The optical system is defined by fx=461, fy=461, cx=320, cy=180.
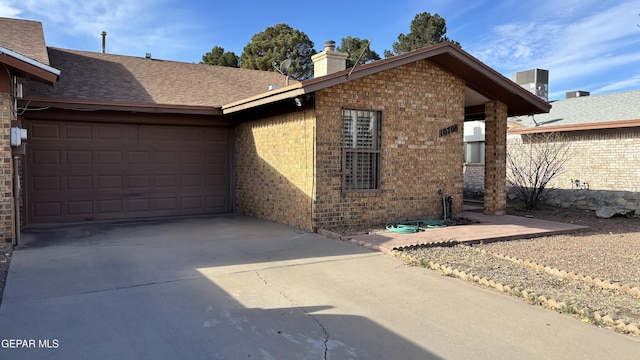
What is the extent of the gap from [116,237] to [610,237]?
979 centimetres

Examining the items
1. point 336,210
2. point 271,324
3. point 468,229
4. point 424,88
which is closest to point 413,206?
point 468,229

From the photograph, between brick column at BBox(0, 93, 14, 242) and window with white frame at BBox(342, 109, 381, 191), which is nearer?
brick column at BBox(0, 93, 14, 242)

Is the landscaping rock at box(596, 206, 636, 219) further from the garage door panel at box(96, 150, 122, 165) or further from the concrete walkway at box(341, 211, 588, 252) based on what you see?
the garage door panel at box(96, 150, 122, 165)

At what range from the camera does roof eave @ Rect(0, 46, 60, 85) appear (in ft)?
22.8

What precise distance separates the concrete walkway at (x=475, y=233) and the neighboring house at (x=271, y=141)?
0.97m

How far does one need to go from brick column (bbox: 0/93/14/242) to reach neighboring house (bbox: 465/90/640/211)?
14915 millimetres

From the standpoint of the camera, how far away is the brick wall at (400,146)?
9203mm

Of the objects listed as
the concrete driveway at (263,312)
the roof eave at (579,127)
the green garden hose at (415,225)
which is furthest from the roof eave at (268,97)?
the roof eave at (579,127)

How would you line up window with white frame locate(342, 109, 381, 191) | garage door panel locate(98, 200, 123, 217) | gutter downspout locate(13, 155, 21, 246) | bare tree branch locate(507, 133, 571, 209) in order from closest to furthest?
1. gutter downspout locate(13, 155, 21, 246)
2. window with white frame locate(342, 109, 381, 191)
3. garage door panel locate(98, 200, 123, 217)
4. bare tree branch locate(507, 133, 571, 209)

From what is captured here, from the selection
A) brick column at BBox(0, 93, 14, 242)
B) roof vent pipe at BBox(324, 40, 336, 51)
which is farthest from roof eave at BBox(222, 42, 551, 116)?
brick column at BBox(0, 93, 14, 242)

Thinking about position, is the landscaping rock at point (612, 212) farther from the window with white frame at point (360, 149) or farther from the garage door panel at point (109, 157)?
the garage door panel at point (109, 157)

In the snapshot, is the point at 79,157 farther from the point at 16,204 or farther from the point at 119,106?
the point at 16,204

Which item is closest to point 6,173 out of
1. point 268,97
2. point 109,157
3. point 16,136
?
point 16,136

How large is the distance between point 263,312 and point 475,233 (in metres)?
5.66
